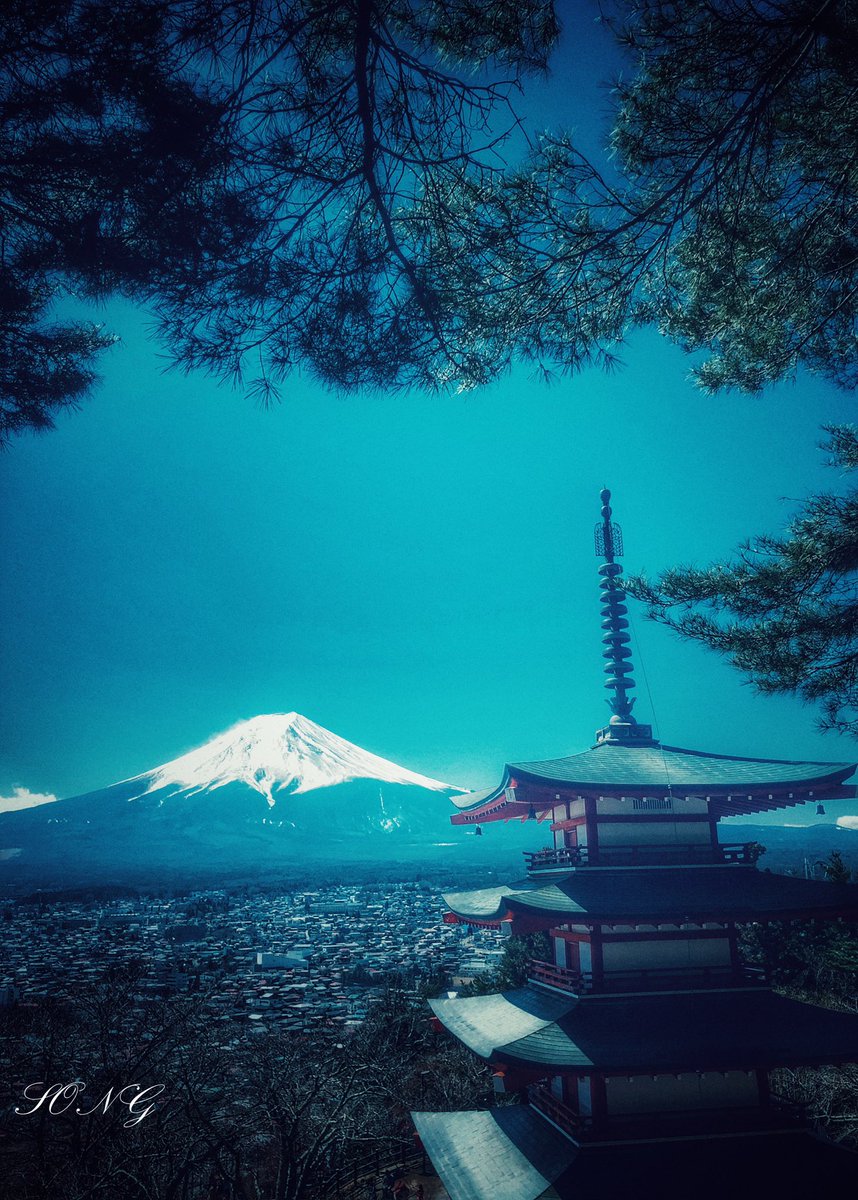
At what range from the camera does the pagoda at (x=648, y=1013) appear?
25.9ft

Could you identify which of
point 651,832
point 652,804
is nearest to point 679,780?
point 652,804

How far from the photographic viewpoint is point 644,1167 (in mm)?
7785

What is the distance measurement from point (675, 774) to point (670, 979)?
Result: 2.99 metres

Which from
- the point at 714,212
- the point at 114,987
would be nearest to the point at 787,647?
the point at 714,212

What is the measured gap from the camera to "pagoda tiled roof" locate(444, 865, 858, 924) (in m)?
8.73

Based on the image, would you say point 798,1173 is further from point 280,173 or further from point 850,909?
point 280,173

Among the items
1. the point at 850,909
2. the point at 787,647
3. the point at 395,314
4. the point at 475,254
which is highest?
the point at 475,254

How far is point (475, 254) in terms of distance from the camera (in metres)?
4.16

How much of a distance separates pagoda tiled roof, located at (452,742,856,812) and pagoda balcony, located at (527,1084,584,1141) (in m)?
4.40

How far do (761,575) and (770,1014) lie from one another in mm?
7018

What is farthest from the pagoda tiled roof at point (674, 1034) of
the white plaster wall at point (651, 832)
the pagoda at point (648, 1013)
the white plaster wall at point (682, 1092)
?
the white plaster wall at point (651, 832)

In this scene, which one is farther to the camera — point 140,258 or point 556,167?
point 556,167

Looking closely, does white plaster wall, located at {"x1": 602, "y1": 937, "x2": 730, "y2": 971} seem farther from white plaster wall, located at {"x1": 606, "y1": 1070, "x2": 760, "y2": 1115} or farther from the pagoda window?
the pagoda window

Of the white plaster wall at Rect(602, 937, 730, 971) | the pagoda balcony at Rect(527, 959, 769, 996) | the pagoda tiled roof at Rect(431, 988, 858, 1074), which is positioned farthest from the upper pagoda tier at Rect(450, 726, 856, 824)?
the pagoda tiled roof at Rect(431, 988, 858, 1074)
